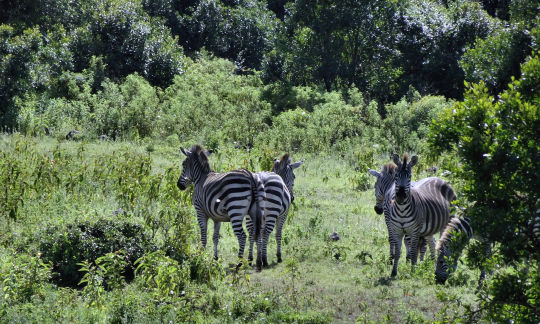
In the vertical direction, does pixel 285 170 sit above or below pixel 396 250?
above

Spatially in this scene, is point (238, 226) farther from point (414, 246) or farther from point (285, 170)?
point (414, 246)

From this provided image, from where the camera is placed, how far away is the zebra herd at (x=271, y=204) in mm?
11555

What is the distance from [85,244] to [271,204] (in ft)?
11.6

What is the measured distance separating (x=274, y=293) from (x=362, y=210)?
797 cm

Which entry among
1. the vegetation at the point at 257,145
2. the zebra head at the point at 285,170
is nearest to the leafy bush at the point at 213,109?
the vegetation at the point at 257,145

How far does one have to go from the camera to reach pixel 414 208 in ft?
38.1

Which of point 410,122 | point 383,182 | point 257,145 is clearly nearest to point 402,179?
point 383,182

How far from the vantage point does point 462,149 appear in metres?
6.93

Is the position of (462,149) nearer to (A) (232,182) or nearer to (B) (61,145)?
(A) (232,182)

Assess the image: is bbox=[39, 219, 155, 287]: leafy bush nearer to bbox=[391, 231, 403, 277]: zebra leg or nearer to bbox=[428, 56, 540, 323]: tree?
bbox=[391, 231, 403, 277]: zebra leg

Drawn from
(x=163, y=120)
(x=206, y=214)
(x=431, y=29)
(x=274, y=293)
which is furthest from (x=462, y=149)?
(x=431, y=29)

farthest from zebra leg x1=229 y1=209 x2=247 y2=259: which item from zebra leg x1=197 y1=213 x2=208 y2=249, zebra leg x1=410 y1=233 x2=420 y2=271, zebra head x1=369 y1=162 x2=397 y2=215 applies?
zebra head x1=369 y1=162 x2=397 y2=215

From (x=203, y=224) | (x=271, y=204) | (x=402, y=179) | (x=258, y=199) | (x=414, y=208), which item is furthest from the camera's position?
(x=203, y=224)

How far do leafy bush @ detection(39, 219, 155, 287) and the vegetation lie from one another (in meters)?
0.03
